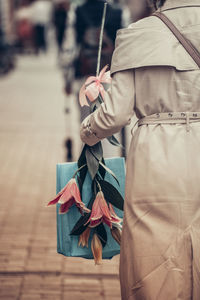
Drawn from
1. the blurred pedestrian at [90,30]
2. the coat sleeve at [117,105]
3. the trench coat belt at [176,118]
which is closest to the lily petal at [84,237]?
the coat sleeve at [117,105]

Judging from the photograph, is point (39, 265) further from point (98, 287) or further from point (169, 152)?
point (169, 152)

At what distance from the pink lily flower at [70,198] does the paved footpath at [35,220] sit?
112 centimetres

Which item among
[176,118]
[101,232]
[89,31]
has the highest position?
[89,31]

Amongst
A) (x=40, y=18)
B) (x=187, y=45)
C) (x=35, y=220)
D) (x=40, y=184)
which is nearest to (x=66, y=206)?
(x=187, y=45)

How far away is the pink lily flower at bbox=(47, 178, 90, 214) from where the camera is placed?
10.4 feet

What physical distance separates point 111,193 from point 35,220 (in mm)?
2669

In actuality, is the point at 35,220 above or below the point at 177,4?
below

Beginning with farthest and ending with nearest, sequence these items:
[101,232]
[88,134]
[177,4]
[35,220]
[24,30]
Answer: [24,30] < [35,220] < [101,232] < [88,134] < [177,4]

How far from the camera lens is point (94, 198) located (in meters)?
3.26

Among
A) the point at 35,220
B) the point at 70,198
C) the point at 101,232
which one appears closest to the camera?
the point at 70,198

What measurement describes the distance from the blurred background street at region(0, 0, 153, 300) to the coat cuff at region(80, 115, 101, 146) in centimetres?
130

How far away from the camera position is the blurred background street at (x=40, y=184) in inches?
171

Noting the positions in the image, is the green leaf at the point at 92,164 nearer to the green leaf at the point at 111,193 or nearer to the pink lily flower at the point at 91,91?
the green leaf at the point at 111,193

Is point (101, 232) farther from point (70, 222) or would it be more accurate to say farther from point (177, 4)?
point (177, 4)
